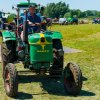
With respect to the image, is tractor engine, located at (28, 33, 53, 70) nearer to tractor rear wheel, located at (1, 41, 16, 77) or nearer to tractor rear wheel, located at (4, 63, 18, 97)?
tractor rear wheel, located at (4, 63, 18, 97)

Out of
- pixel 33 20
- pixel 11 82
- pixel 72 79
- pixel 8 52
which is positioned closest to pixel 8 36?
pixel 8 52

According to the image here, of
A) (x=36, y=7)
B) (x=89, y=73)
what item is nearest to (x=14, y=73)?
(x=36, y=7)

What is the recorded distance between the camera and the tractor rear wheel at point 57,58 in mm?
8820

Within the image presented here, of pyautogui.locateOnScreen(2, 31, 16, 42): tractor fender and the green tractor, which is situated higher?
pyautogui.locateOnScreen(2, 31, 16, 42): tractor fender

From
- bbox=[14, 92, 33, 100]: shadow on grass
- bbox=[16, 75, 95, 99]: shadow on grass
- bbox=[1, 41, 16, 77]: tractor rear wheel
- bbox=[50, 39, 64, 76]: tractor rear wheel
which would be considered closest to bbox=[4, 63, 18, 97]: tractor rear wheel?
bbox=[14, 92, 33, 100]: shadow on grass

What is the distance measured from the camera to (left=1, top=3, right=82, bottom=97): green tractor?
26.1 ft

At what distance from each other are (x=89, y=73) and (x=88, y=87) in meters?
1.87

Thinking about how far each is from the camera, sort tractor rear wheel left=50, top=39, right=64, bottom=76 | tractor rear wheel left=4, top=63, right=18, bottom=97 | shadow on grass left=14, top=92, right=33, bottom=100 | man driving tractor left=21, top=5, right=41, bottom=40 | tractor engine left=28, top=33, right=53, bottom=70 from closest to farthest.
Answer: tractor rear wheel left=4, top=63, right=18, bottom=97 → shadow on grass left=14, top=92, right=33, bottom=100 → tractor engine left=28, top=33, right=53, bottom=70 → tractor rear wheel left=50, top=39, right=64, bottom=76 → man driving tractor left=21, top=5, right=41, bottom=40

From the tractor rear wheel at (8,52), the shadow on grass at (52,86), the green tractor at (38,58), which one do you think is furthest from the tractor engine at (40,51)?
the tractor rear wheel at (8,52)

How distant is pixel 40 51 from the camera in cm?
818

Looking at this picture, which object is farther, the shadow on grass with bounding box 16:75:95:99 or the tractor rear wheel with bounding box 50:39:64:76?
the tractor rear wheel with bounding box 50:39:64:76

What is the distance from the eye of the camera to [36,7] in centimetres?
991

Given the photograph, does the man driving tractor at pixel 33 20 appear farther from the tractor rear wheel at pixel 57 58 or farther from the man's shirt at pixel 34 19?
the tractor rear wheel at pixel 57 58

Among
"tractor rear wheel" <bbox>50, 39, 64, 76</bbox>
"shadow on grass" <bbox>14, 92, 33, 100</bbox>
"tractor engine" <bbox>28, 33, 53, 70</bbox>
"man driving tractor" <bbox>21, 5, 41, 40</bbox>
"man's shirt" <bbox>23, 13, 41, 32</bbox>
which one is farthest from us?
"man's shirt" <bbox>23, 13, 41, 32</bbox>
